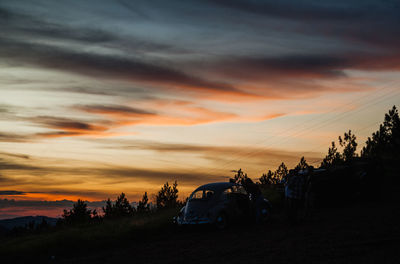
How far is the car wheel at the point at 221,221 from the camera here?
1828 cm

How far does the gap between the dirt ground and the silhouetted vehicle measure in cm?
52

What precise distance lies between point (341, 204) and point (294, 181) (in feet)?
25.2

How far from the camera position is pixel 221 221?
60.3 feet

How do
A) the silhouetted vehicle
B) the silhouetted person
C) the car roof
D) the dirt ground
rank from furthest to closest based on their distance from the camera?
the silhouetted person → the car roof → the silhouetted vehicle → the dirt ground

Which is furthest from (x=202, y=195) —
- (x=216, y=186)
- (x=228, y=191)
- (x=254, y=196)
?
(x=254, y=196)

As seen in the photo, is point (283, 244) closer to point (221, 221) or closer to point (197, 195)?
point (221, 221)

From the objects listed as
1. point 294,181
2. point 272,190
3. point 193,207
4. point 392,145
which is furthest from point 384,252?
point 392,145

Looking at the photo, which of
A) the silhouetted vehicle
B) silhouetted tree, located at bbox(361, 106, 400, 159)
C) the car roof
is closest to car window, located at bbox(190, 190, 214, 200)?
the silhouetted vehicle

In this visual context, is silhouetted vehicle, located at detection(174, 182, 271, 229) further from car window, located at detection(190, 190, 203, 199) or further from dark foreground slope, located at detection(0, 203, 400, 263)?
dark foreground slope, located at detection(0, 203, 400, 263)

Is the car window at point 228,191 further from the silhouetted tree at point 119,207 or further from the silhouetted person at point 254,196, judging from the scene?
the silhouetted tree at point 119,207

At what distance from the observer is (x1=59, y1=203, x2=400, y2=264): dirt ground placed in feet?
37.1

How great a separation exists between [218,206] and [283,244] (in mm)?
5398

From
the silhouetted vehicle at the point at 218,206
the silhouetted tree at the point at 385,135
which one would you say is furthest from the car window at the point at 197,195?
the silhouetted tree at the point at 385,135

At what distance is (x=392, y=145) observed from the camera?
84.9 m
